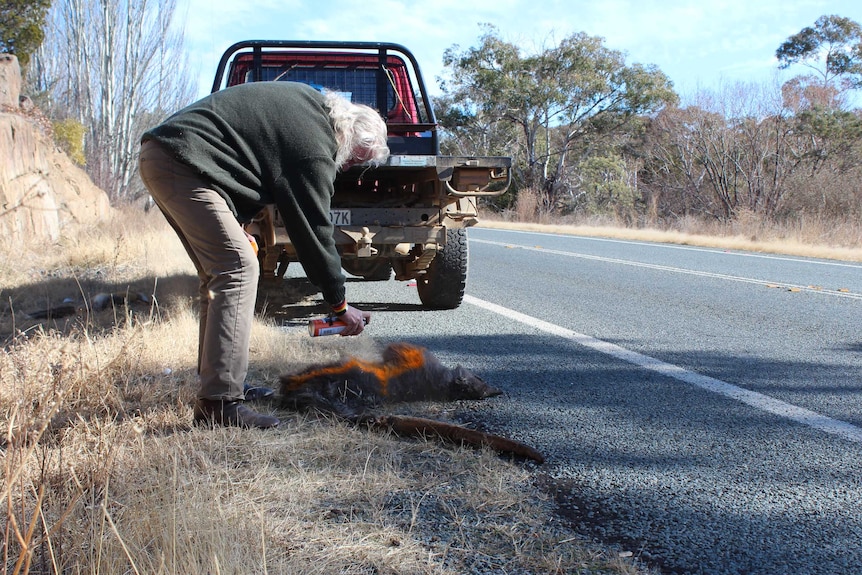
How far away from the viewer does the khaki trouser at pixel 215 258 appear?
288 centimetres

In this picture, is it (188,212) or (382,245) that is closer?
(188,212)

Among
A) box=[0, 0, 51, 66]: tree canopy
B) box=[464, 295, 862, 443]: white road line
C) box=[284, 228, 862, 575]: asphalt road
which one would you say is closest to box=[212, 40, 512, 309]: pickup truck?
box=[284, 228, 862, 575]: asphalt road

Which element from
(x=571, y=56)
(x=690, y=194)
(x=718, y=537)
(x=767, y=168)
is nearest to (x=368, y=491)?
(x=718, y=537)

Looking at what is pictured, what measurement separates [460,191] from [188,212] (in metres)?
2.68

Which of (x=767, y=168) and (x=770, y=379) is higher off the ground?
(x=767, y=168)

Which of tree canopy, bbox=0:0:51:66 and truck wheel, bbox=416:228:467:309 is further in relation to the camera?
tree canopy, bbox=0:0:51:66

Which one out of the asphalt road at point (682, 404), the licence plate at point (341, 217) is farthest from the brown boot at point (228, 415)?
the licence plate at point (341, 217)

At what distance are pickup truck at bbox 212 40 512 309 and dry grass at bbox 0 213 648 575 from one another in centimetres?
214

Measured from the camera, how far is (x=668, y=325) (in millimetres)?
5551

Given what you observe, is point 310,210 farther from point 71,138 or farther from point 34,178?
point 71,138

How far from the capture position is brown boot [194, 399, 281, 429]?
9.62ft

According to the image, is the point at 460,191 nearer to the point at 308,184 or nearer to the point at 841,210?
the point at 308,184

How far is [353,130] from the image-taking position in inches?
120

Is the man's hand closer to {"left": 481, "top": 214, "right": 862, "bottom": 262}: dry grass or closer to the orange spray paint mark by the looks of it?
the orange spray paint mark
